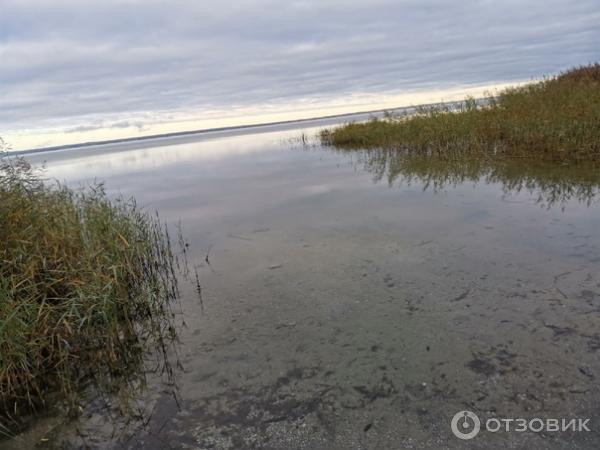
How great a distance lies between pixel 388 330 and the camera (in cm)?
414

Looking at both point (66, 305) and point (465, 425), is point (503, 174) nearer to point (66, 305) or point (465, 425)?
point (465, 425)

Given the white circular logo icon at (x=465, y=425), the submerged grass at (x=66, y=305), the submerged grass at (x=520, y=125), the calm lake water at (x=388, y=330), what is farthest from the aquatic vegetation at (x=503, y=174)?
the submerged grass at (x=66, y=305)

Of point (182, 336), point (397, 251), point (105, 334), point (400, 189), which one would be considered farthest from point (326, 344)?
point (400, 189)

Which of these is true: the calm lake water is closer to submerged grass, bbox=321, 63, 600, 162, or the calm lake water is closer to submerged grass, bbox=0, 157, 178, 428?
submerged grass, bbox=0, 157, 178, 428

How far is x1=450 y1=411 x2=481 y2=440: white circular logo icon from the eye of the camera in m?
2.79

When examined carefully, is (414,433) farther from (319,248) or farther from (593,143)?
(593,143)

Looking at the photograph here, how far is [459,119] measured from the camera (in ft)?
48.5

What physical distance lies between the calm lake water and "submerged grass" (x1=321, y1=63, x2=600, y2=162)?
2.94 meters

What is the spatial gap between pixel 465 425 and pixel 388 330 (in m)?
1.35

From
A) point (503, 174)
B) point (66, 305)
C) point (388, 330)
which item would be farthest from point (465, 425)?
point (503, 174)

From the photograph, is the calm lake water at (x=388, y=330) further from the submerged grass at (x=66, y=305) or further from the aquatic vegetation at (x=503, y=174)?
the submerged grass at (x=66, y=305)

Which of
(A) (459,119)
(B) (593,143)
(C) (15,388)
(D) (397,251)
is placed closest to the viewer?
(C) (15,388)

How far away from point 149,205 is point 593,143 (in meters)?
12.7

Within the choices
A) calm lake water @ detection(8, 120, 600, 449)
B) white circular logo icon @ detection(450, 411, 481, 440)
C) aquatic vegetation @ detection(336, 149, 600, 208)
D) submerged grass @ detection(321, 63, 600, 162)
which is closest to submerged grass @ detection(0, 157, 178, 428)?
calm lake water @ detection(8, 120, 600, 449)
